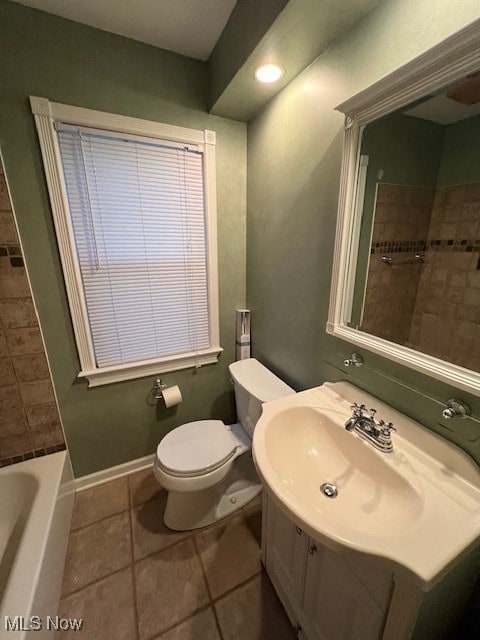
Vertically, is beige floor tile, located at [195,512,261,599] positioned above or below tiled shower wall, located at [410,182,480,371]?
below

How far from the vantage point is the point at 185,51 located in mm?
1330

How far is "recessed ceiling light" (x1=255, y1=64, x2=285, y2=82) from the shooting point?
3.59 ft

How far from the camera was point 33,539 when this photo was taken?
1060 millimetres

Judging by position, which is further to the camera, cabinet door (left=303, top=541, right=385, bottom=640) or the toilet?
the toilet

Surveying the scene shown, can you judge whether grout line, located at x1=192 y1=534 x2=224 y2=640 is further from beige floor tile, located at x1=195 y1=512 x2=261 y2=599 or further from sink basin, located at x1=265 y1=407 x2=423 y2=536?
sink basin, located at x1=265 y1=407 x2=423 y2=536

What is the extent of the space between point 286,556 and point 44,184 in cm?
194

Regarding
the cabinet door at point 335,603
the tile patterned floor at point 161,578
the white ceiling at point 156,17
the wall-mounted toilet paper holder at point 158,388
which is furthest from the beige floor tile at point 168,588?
the white ceiling at point 156,17

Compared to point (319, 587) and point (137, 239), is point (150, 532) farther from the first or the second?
point (137, 239)

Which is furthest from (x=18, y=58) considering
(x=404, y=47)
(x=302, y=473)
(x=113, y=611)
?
(x=113, y=611)

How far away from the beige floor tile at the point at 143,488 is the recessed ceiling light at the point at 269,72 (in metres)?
2.29

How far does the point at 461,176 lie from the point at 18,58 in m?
1.77

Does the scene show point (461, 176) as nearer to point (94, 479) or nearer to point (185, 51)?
point (185, 51)

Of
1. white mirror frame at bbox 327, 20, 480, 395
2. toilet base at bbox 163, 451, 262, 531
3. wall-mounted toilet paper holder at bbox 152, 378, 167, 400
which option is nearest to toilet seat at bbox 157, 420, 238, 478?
toilet base at bbox 163, 451, 262, 531

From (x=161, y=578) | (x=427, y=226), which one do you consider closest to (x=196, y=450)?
(x=161, y=578)
